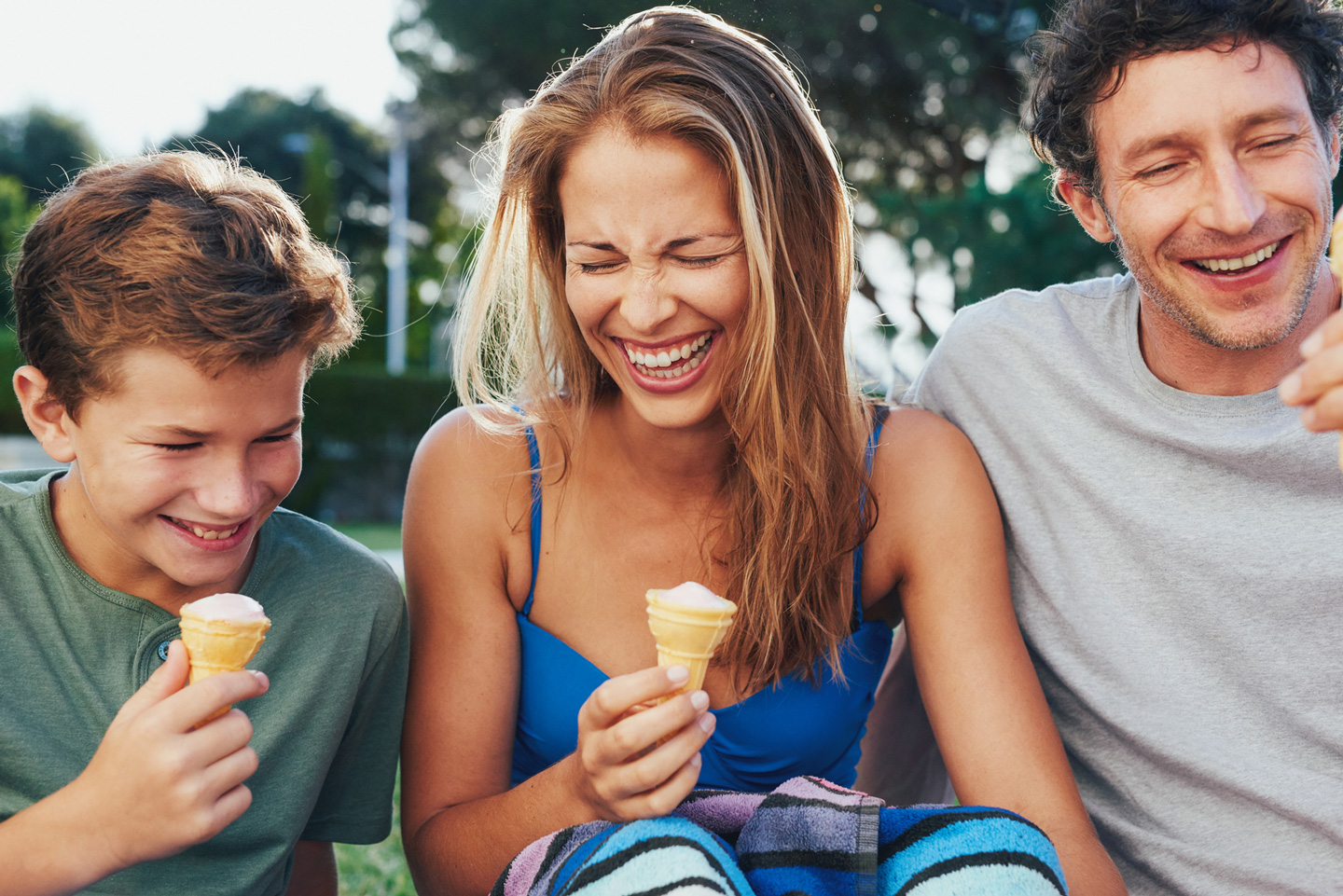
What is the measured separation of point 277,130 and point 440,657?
1696 inches

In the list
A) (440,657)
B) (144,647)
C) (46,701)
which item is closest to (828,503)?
(440,657)

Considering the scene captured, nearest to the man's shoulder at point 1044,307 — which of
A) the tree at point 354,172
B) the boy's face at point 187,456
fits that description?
the boy's face at point 187,456

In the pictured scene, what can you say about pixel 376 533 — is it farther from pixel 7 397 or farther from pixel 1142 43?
pixel 1142 43

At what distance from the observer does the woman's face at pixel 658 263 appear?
7.66ft

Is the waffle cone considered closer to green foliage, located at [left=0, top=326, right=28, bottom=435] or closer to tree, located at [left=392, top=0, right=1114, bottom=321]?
tree, located at [left=392, top=0, right=1114, bottom=321]

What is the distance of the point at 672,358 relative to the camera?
2.43 meters

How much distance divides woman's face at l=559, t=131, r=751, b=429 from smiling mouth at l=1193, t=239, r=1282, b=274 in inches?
39.3

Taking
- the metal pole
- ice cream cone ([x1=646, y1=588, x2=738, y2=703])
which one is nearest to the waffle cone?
ice cream cone ([x1=646, y1=588, x2=738, y2=703])

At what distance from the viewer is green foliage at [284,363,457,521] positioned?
63.9ft

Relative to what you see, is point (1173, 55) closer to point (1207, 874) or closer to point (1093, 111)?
point (1093, 111)

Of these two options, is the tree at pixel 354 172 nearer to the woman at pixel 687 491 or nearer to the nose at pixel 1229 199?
the woman at pixel 687 491

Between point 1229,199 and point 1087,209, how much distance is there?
526 millimetres

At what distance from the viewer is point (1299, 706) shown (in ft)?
7.79

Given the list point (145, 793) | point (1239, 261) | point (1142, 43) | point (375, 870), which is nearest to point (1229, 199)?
point (1239, 261)
